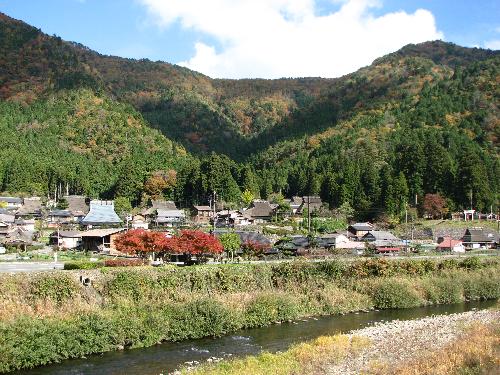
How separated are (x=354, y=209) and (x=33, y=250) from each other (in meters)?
42.4

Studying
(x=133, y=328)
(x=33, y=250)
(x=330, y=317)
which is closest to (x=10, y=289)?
(x=133, y=328)

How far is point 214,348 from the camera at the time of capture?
81.0 ft

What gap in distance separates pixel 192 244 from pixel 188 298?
35.4ft

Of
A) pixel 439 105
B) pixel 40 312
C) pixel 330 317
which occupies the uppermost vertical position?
pixel 439 105

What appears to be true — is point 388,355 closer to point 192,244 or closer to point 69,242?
point 192,244

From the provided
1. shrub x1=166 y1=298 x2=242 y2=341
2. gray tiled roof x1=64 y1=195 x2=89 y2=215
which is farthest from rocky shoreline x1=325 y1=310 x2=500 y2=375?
gray tiled roof x1=64 y1=195 x2=89 y2=215

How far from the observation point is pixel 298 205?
82.2 m

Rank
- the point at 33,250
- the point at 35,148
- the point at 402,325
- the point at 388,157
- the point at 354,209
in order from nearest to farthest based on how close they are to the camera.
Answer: the point at 402,325
the point at 33,250
the point at 354,209
the point at 388,157
the point at 35,148

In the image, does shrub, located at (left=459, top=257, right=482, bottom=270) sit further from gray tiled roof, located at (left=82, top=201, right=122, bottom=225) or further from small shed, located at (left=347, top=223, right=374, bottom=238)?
gray tiled roof, located at (left=82, top=201, right=122, bottom=225)

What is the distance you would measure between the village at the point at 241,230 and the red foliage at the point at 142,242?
5.33 m

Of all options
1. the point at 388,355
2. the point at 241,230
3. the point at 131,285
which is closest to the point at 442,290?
the point at 388,355

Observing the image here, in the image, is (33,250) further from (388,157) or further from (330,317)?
(388,157)

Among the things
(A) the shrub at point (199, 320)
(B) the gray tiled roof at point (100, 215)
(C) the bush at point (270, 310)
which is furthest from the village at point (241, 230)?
(A) the shrub at point (199, 320)

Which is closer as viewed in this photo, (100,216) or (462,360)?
(462,360)
